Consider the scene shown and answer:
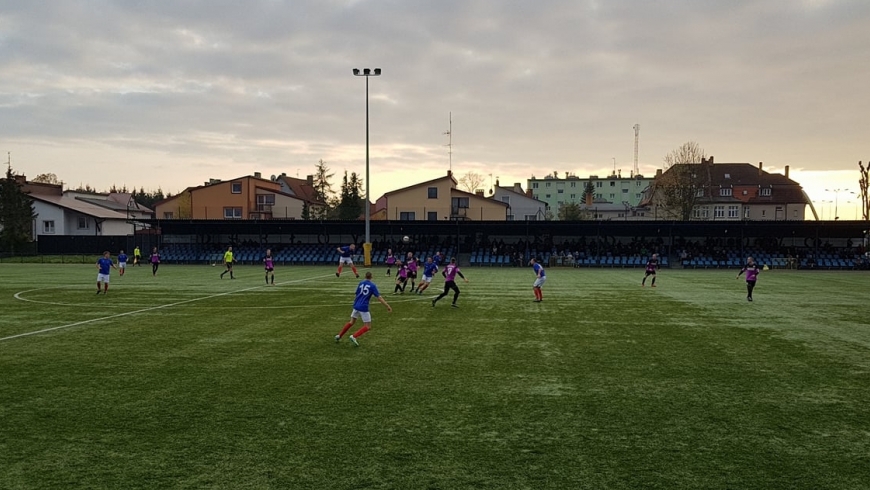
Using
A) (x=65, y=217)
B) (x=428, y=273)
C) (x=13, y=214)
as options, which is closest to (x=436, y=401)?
(x=428, y=273)

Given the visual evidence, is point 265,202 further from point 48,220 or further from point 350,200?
point 48,220

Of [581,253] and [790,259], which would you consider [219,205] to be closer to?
[581,253]

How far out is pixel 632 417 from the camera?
865cm

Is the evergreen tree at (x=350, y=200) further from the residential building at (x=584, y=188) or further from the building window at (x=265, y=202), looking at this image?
the residential building at (x=584, y=188)

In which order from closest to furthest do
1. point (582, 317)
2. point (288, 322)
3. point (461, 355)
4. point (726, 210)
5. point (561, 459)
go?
point (561, 459) → point (461, 355) → point (288, 322) → point (582, 317) → point (726, 210)

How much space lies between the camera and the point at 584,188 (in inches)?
4990

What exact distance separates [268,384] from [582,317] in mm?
11785

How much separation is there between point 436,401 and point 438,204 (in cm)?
6106

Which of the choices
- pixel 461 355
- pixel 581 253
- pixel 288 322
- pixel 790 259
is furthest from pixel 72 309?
pixel 790 259

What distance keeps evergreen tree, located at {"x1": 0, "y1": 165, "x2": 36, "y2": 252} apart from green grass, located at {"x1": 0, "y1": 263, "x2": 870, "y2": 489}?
5605 cm

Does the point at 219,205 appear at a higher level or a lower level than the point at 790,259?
higher

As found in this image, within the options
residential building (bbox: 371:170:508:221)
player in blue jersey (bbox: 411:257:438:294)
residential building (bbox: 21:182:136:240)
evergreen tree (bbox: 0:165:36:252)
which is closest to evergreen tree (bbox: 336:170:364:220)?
residential building (bbox: 371:170:508:221)

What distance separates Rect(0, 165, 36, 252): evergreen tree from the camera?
6419 cm

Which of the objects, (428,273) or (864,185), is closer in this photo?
(428,273)
